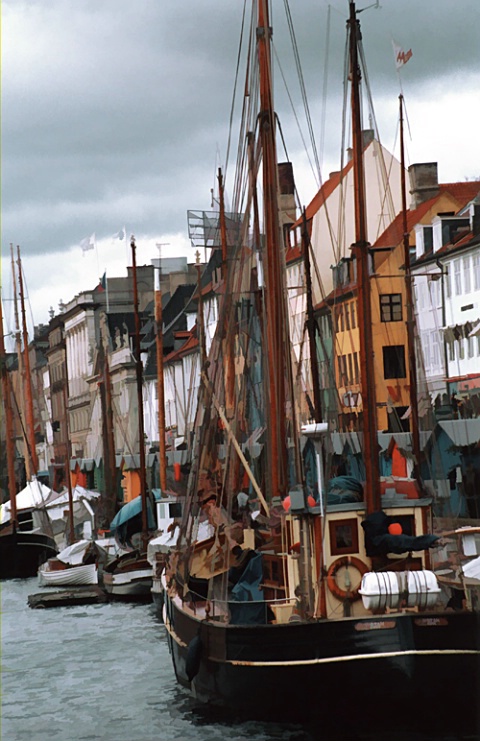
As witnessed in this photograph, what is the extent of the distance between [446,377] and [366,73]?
33434 mm

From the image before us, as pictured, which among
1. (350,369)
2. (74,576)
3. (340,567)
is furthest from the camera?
(350,369)

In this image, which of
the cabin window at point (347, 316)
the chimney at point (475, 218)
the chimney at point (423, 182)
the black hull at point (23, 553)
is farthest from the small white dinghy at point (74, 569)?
the chimney at point (423, 182)

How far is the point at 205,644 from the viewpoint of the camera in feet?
73.1

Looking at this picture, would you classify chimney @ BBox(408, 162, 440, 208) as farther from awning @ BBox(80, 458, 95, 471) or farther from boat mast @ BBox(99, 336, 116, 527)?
awning @ BBox(80, 458, 95, 471)

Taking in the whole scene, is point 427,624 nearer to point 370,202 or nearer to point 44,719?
point 44,719

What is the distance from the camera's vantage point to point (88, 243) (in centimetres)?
5616

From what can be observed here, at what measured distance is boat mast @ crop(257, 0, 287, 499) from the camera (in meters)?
25.8

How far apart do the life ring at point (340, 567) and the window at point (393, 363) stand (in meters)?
43.4

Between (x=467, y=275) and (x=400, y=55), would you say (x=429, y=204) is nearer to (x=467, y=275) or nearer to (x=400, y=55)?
(x=467, y=275)

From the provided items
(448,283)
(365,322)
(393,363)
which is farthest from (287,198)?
(365,322)

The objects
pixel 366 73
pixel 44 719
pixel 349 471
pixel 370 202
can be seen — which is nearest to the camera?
pixel 44 719

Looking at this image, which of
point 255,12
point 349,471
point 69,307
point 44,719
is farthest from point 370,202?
point 69,307

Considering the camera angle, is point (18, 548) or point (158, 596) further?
point (18, 548)

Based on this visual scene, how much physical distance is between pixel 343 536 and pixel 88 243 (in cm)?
3632
